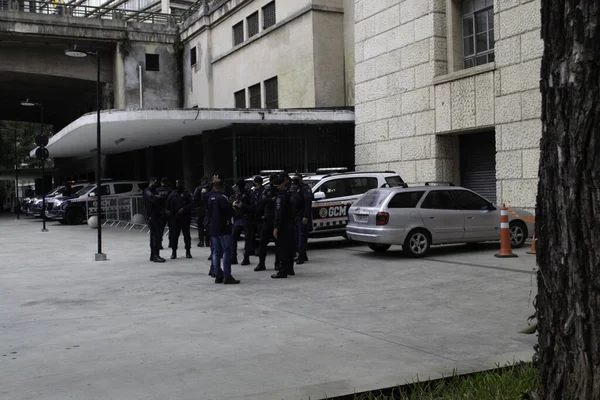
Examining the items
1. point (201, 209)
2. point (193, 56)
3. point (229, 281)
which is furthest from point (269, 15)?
point (229, 281)

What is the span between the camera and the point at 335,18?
25922 mm

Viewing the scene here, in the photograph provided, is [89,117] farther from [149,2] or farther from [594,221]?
[149,2]

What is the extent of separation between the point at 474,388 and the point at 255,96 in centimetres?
2675

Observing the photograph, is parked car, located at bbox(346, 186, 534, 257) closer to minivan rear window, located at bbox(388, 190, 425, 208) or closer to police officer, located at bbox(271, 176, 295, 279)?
minivan rear window, located at bbox(388, 190, 425, 208)

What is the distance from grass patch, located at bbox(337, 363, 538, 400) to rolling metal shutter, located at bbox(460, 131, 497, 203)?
14.9 m

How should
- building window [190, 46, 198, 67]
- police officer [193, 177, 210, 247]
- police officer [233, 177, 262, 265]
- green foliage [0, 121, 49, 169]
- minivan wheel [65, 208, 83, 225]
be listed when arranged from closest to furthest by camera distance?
police officer [233, 177, 262, 265], police officer [193, 177, 210, 247], minivan wheel [65, 208, 83, 225], building window [190, 46, 198, 67], green foliage [0, 121, 49, 169]

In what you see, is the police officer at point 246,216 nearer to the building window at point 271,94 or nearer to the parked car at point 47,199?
the building window at point 271,94

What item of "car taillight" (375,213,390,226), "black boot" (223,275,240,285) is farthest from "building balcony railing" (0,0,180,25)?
"black boot" (223,275,240,285)

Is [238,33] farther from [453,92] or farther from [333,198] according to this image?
[333,198]

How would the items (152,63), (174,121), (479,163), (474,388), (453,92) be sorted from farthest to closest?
(152,63)
(174,121)
(479,163)
(453,92)
(474,388)

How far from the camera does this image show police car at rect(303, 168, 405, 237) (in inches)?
621

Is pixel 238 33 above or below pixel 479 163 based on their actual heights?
above

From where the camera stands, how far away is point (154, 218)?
14383 millimetres

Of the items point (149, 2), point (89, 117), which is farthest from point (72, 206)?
point (149, 2)
